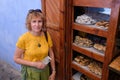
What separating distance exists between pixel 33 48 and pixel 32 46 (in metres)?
0.02

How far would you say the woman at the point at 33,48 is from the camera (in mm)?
1222

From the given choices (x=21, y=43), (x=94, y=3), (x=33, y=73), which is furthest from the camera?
(x=33, y=73)

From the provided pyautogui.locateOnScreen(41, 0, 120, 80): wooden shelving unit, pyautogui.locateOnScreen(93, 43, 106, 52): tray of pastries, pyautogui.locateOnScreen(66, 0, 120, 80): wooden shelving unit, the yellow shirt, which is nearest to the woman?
the yellow shirt

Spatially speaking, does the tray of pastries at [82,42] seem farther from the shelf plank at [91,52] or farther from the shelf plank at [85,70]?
the shelf plank at [85,70]

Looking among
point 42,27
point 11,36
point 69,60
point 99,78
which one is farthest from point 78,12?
point 11,36

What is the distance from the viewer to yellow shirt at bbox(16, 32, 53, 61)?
123 centimetres

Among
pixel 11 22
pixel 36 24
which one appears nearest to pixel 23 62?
pixel 36 24

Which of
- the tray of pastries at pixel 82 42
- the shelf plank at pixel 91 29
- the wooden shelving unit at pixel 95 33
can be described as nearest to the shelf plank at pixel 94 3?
the wooden shelving unit at pixel 95 33

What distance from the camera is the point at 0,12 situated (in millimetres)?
2332

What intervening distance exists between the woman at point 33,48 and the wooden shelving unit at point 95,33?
22 cm

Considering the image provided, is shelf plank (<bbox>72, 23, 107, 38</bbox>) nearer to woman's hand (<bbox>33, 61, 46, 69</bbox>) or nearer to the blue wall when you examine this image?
woman's hand (<bbox>33, 61, 46, 69</bbox>)

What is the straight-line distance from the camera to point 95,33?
106 centimetres

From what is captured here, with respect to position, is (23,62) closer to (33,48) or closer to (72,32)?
(33,48)

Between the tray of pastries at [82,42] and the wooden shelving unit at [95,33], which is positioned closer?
the wooden shelving unit at [95,33]
